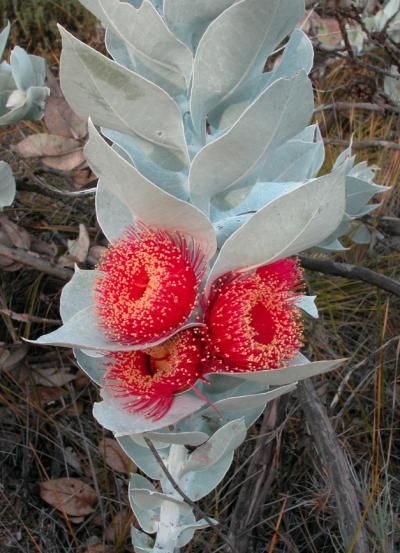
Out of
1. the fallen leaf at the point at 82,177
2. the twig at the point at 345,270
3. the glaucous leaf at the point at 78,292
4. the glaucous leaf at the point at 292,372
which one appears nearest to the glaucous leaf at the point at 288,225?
the glaucous leaf at the point at 292,372

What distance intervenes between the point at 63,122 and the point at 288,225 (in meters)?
1.02

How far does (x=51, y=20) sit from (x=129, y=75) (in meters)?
4.74

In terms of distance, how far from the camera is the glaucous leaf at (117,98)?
74cm

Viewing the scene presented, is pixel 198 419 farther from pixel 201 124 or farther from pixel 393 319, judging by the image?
pixel 393 319

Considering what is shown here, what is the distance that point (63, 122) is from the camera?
64.4 inches

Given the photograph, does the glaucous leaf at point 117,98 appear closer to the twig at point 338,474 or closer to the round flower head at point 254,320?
the round flower head at point 254,320

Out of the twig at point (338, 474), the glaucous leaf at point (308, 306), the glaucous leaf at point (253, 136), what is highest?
the glaucous leaf at point (253, 136)

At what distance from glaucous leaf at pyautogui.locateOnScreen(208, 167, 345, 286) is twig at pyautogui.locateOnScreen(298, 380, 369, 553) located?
1.99 feet

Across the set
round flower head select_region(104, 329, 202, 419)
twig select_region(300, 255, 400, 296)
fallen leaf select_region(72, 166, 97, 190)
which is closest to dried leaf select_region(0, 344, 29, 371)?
fallen leaf select_region(72, 166, 97, 190)

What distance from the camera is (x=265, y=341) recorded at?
0.81m

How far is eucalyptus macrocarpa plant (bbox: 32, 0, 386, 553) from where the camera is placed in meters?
0.73

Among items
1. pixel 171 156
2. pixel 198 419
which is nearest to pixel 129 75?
pixel 171 156

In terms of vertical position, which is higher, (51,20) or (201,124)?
(201,124)

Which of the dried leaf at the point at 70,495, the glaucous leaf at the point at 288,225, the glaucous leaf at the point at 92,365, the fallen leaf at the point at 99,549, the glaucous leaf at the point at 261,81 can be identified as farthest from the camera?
the dried leaf at the point at 70,495
